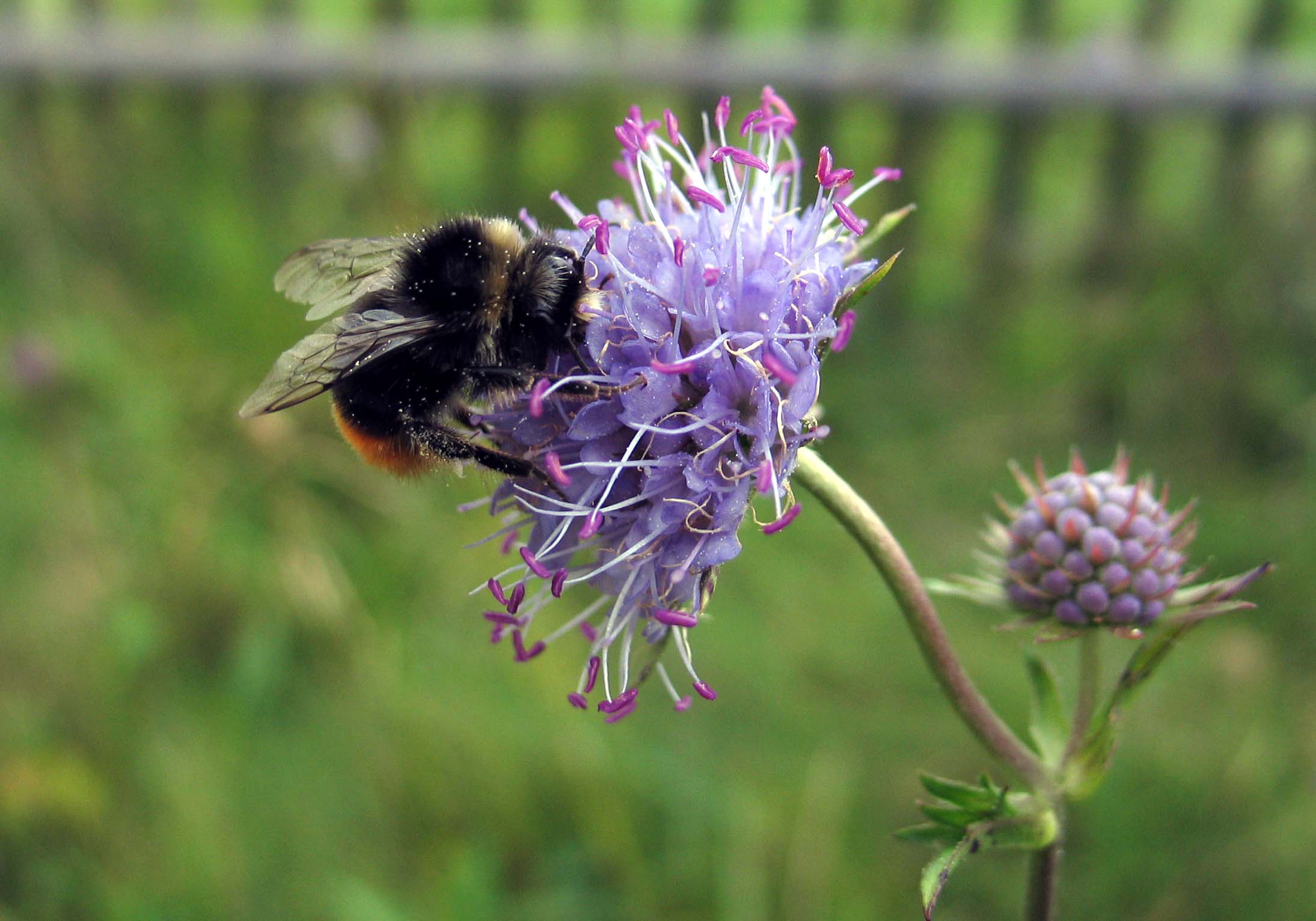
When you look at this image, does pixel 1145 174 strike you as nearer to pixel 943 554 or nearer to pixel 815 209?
pixel 943 554

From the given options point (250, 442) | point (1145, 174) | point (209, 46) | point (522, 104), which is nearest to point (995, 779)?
point (250, 442)

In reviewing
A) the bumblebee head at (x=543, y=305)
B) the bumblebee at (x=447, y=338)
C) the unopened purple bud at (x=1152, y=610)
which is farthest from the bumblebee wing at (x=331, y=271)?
the unopened purple bud at (x=1152, y=610)

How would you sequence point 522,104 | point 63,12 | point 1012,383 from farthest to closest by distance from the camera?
point 63,12 → point 522,104 → point 1012,383

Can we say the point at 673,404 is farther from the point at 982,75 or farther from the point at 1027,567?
the point at 982,75

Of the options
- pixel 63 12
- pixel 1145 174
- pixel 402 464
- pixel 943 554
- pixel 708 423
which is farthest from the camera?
pixel 63 12

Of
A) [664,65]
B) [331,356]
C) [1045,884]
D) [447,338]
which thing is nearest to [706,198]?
[447,338]

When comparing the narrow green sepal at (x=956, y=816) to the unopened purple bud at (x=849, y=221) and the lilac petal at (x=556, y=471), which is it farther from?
the unopened purple bud at (x=849, y=221)
